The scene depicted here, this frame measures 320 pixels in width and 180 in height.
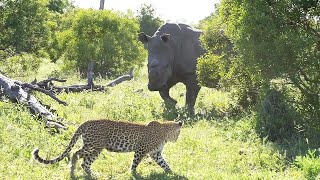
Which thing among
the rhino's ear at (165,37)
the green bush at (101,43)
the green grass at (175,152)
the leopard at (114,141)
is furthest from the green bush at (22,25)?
the leopard at (114,141)

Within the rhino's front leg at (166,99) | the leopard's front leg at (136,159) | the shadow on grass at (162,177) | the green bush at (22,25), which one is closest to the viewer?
the shadow on grass at (162,177)

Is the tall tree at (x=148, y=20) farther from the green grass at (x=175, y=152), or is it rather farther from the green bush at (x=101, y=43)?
the green grass at (x=175, y=152)

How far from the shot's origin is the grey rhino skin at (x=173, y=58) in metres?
14.2

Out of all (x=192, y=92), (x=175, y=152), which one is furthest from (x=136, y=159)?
(x=192, y=92)

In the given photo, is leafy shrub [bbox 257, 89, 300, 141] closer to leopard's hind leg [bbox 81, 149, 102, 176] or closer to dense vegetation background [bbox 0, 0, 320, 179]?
dense vegetation background [bbox 0, 0, 320, 179]

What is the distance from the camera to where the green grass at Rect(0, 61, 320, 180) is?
25.8 feet

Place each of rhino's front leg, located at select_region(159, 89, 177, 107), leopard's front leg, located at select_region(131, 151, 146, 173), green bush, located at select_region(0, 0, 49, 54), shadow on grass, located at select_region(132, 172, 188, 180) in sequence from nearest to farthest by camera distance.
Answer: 1. shadow on grass, located at select_region(132, 172, 188, 180)
2. leopard's front leg, located at select_region(131, 151, 146, 173)
3. rhino's front leg, located at select_region(159, 89, 177, 107)
4. green bush, located at select_region(0, 0, 49, 54)

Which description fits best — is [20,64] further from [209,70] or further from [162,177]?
[162,177]

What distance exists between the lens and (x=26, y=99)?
1162 cm

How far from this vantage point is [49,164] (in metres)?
8.27

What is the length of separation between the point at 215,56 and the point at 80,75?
11843mm

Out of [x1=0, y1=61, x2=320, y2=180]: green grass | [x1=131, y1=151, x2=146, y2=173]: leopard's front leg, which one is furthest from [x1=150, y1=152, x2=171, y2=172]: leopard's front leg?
[x1=131, y1=151, x2=146, y2=173]: leopard's front leg

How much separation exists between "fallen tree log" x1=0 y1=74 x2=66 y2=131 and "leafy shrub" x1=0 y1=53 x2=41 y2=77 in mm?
9777

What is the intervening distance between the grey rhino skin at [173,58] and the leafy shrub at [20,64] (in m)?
9.22
